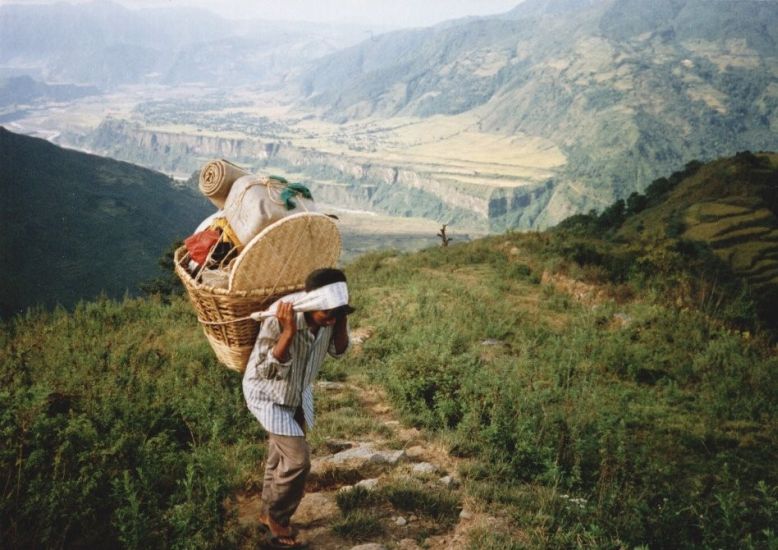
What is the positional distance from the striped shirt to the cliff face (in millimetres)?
132308

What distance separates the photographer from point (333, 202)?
16950cm

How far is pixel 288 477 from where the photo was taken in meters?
3.17

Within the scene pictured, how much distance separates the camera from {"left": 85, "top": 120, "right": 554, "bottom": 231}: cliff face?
137m

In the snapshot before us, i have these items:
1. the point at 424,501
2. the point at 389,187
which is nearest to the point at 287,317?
the point at 424,501

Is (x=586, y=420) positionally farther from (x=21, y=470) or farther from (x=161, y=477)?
(x=21, y=470)

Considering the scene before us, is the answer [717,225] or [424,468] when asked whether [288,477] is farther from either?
[717,225]

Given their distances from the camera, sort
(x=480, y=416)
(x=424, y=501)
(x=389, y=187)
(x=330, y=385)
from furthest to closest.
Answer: (x=389, y=187) → (x=330, y=385) → (x=480, y=416) → (x=424, y=501)

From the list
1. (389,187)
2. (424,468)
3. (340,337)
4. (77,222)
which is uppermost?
(340,337)

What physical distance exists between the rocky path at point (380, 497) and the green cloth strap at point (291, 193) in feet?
7.75

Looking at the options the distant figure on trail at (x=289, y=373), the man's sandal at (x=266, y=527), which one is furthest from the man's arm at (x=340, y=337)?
the man's sandal at (x=266, y=527)

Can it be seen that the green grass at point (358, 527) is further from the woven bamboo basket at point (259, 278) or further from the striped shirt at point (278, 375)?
the woven bamboo basket at point (259, 278)

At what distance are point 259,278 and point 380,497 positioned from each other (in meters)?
2.19

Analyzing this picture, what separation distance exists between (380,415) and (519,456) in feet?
6.26

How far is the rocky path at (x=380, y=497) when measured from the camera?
3.50 meters
